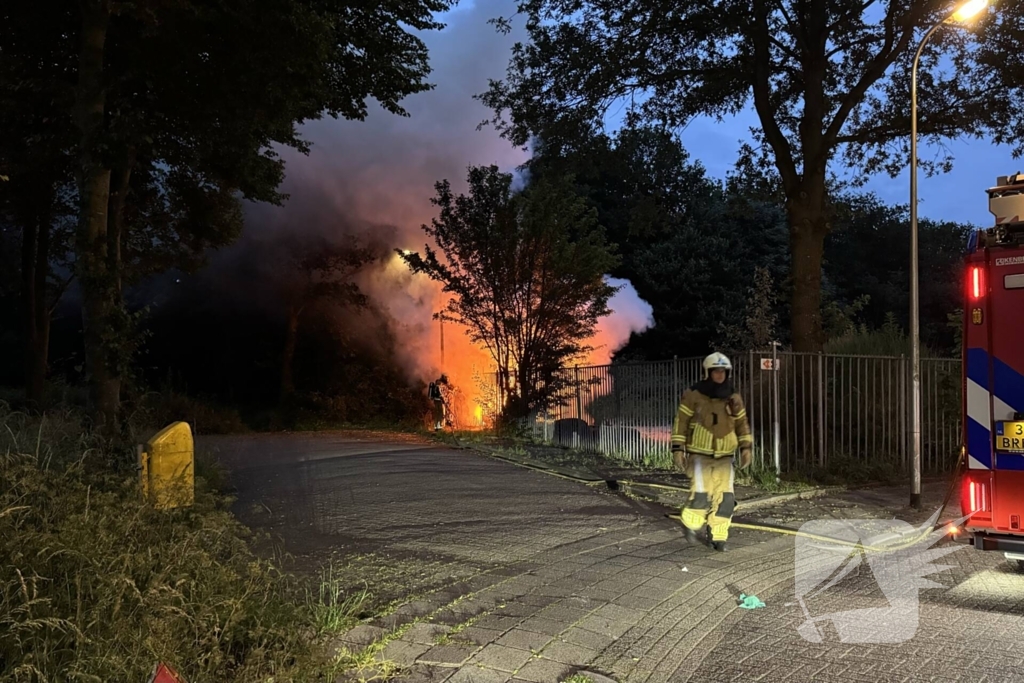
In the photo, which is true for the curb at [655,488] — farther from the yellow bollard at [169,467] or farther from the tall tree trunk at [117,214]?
the tall tree trunk at [117,214]

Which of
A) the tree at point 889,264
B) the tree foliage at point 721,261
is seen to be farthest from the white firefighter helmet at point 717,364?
the tree at point 889,264

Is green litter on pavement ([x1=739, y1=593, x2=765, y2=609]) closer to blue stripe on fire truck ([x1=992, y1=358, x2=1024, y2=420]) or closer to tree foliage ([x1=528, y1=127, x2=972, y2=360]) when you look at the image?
blue stripe on fire truck ([x1=992, y1=358, x2=1024, y2=420])

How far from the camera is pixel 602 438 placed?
45.4 feet

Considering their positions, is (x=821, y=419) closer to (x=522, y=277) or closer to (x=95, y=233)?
(x=522, y=277)

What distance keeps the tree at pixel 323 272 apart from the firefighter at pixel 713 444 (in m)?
17.8

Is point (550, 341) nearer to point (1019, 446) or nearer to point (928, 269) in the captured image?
point (1019, 446)

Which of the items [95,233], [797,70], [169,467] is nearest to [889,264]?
[797,70]

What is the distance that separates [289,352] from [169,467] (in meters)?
20.3

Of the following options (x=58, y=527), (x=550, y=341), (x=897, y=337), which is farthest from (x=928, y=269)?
(x=58, y=527)

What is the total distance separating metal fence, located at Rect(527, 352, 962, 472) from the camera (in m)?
11.1

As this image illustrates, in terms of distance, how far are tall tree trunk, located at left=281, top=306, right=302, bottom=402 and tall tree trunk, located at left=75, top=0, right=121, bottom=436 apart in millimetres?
15720

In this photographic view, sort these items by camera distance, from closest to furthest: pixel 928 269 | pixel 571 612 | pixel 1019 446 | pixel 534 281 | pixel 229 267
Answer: pixel 571 612
pixel 1019 446
pixel 534 281
pixel 229 267
pixel 928 269

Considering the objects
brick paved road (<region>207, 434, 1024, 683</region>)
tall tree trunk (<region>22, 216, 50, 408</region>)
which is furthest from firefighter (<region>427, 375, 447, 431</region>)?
brick paved road (<region>207, 434, 1024, 683</region>)

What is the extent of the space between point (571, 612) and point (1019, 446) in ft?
11.2
